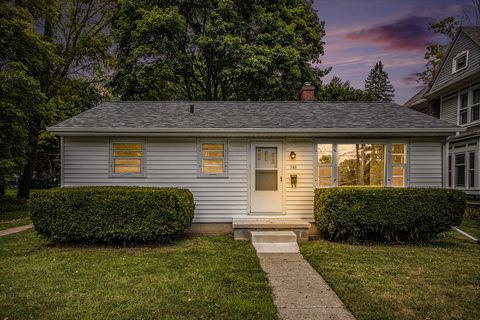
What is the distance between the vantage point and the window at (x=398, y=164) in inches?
340

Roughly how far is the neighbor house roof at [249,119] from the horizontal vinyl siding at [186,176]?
0.49 metres

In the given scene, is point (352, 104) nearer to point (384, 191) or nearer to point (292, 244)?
point (384, 191)

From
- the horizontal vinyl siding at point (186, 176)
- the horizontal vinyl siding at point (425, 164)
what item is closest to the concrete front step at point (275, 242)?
the horizontal vinyl siding at point (186, 176)

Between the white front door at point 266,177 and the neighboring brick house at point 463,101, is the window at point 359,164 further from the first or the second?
the neighboring brick house at point 463,101

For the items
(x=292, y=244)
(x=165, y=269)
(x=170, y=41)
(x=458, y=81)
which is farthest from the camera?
(x=170, y=41)

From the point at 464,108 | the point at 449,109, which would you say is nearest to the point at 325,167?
the point at 464,108

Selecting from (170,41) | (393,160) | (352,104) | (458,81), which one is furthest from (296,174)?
(170,41)

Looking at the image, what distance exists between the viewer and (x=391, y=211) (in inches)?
288

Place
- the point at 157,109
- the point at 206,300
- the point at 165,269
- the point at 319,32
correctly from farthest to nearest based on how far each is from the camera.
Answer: the point at 319,32 → the point at 157,109 → the point at 165,269 → the point at 206,300

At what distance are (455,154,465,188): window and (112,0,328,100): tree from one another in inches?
324

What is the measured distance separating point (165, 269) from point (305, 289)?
2.38 m

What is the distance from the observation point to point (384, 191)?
24.2 feet

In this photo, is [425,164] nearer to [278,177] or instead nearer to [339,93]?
[278,177]

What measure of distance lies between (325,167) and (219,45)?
1002 centimetres
